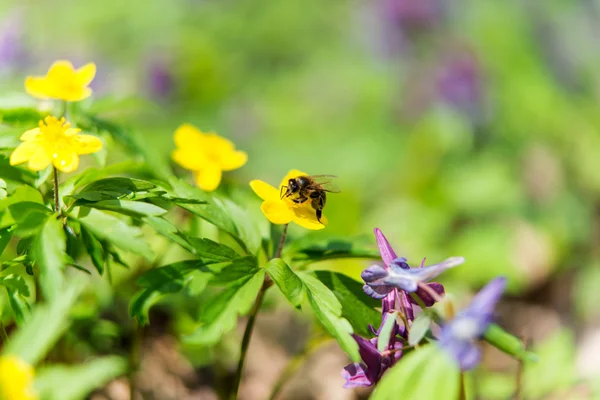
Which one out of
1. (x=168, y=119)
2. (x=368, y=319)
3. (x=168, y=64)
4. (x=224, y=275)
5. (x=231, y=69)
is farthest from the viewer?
(x=231, y=69)

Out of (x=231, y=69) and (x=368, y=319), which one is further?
(x=231, y=69)

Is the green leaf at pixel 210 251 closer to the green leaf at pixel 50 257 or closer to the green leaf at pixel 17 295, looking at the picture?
the green leaf at pixel 50 257

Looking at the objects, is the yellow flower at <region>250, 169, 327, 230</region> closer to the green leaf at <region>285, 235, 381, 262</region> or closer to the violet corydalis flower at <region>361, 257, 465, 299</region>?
the green leaf at <region>285, 235, 381, 262</region>

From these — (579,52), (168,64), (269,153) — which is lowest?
(269,153)

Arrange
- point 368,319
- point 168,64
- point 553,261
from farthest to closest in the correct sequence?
point 168,64
point 553,261
point 368,319

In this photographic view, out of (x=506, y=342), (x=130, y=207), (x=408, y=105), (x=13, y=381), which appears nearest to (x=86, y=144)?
(x=130, y=207)

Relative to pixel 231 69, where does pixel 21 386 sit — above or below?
above

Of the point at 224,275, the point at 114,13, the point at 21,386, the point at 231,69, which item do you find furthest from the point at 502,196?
the point at 114,13

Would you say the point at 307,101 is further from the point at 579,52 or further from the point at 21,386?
the point at 21,386
